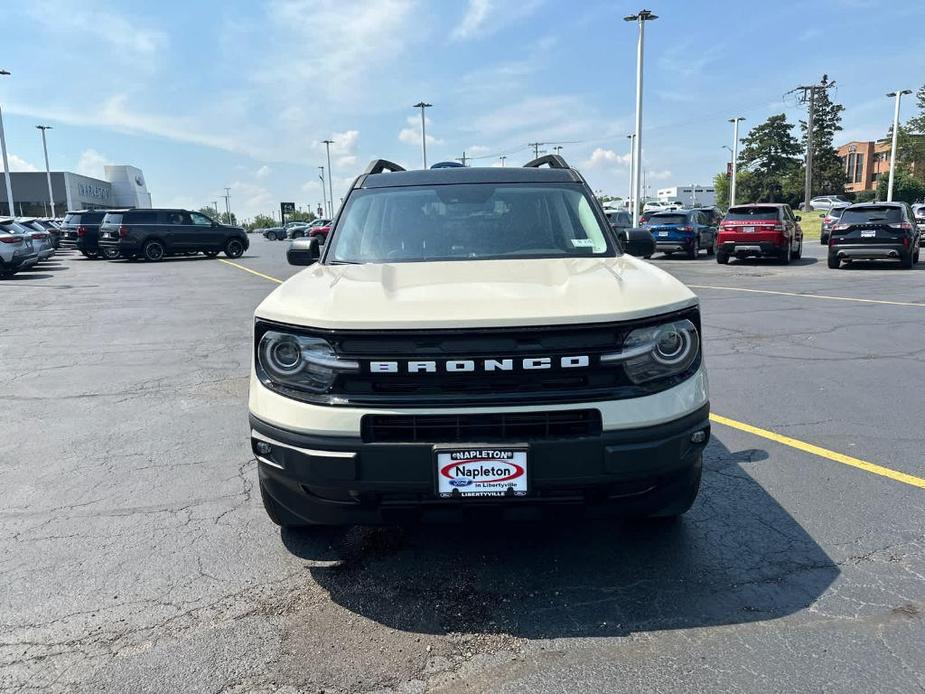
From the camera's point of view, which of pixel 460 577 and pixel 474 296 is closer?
pixel 474 296

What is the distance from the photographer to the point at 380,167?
5188 millimetres

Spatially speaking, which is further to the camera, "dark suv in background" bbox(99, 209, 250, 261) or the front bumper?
"dark suv in background" bbox(99, 209, 250, 261)

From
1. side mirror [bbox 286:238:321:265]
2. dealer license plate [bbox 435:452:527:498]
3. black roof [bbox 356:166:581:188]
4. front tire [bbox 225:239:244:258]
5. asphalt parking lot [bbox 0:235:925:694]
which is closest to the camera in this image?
asphalt parking lot [bbox 0:235:925:694]

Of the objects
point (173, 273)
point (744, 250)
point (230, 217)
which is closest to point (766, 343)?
point (744, 250)

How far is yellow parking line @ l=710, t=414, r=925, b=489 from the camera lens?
406 cm

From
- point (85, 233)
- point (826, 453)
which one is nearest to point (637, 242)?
point (826, 453)

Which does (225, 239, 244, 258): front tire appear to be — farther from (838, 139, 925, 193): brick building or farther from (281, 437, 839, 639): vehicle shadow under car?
(838, 139, 925, 193): brick building

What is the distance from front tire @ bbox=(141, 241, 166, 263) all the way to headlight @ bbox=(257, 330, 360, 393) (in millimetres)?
25800

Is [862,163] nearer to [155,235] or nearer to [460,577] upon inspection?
[155,235]

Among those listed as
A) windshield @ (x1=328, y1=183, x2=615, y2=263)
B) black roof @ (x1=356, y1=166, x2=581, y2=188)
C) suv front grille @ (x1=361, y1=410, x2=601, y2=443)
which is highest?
black roof @ (x1=356, y1=166, x2=581, y2=188)

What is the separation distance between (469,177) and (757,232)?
→ 17214 millimetres

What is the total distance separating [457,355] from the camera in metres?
2.58

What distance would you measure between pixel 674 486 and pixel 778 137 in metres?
110

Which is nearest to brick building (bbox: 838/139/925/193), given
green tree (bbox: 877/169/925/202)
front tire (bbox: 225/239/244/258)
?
green tree (bbox: 877/169/925/202)
